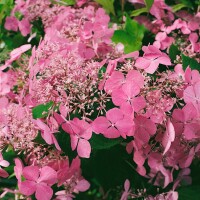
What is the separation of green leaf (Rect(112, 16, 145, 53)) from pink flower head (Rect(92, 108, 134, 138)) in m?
0.35

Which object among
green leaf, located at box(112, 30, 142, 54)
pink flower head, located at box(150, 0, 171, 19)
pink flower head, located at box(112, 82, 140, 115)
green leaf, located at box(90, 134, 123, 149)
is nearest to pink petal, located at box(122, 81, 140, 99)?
pink flower head, located at box(112, 82, 140, 115)

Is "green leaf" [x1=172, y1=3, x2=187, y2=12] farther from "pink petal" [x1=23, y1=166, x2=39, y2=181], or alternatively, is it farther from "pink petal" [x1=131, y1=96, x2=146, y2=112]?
"pink petal" [x1=23, y1=166, x2=39, y2=181]

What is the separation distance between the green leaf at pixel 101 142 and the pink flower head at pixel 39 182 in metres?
0.09

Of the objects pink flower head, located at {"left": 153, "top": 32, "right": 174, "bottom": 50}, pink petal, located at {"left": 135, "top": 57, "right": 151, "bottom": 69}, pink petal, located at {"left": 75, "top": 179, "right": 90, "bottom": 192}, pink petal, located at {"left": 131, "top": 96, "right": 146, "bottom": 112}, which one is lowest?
pink petal, located at {"left": 75, "top": 179, "right": 90, "bottom": 192}

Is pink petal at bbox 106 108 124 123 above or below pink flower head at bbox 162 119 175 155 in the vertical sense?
above

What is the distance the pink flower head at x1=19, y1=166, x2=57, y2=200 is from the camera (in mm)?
786

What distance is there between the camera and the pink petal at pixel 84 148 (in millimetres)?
760

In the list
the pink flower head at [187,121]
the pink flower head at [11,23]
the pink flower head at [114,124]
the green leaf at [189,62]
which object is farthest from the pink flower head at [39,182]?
the pink flower head at [11,23]

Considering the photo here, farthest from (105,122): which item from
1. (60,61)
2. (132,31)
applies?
(132,31)

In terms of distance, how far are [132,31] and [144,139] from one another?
386 millimetres

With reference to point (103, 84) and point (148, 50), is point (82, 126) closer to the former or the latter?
point (103, 84)

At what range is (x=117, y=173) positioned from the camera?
962 millimetres

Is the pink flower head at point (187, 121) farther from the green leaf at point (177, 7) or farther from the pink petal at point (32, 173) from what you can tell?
the green leaf at point (177, 7)

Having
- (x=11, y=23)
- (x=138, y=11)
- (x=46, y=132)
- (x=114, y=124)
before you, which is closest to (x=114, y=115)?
(x=114, y=124)
